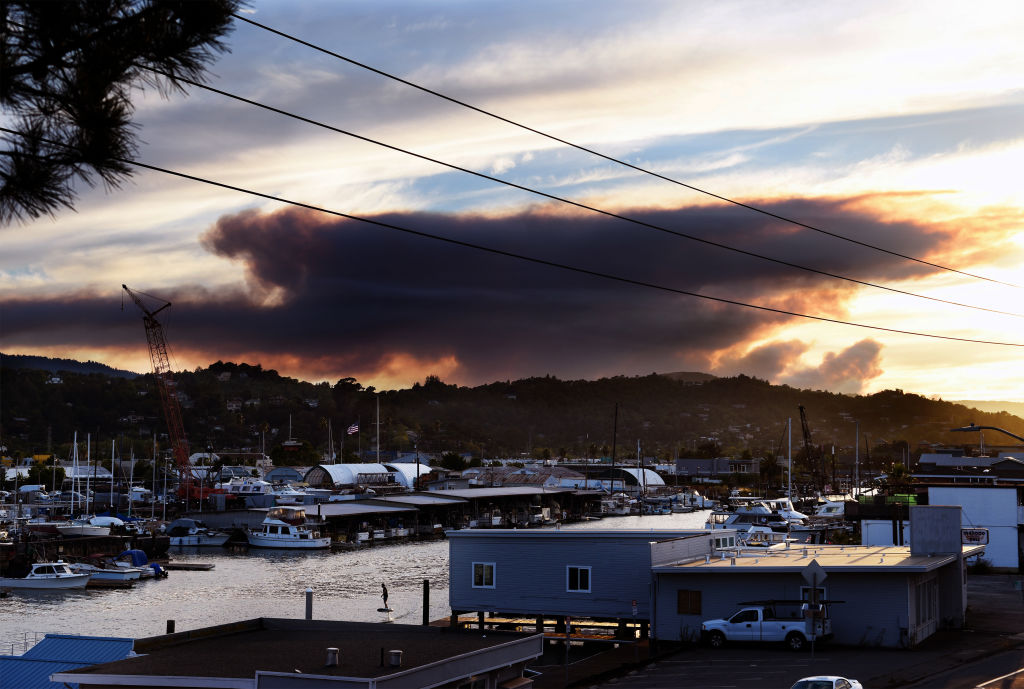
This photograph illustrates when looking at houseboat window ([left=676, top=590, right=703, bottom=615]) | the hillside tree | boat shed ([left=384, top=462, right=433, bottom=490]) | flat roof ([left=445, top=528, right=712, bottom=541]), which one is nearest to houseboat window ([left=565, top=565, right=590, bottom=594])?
flat roof ([left=445, top=528, right=712, bottom=541])

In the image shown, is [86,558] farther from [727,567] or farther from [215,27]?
[215,27]

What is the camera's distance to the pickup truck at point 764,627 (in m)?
37.4

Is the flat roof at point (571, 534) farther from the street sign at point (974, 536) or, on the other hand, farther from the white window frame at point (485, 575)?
the street sign at point (974, 536)

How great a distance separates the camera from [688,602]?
40.2 metres

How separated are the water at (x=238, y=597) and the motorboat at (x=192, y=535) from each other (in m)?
8.14

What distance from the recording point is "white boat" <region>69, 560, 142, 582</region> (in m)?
77.8

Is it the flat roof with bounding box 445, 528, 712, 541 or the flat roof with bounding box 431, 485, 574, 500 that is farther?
the flat roof with bounding box 431, 485, 574, 500

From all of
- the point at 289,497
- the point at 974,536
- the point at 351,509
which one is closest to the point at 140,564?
the point at 351,509

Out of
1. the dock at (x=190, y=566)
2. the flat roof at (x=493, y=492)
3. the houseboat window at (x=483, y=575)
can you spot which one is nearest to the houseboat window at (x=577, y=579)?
the houseboat window at (x=483, y=575)

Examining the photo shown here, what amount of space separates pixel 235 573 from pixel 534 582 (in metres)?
45.9

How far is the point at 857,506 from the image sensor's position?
2707 inches

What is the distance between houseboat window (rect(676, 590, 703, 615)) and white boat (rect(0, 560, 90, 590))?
167 feet

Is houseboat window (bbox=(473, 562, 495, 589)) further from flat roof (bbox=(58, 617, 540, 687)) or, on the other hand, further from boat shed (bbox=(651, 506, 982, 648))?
flat roof (bbox=(58, 617, 540, 687))

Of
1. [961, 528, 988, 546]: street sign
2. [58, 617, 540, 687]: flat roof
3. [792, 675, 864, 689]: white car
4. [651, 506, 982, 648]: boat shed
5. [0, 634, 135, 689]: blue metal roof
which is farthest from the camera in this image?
[961, 528, 988, 546]: street sign
